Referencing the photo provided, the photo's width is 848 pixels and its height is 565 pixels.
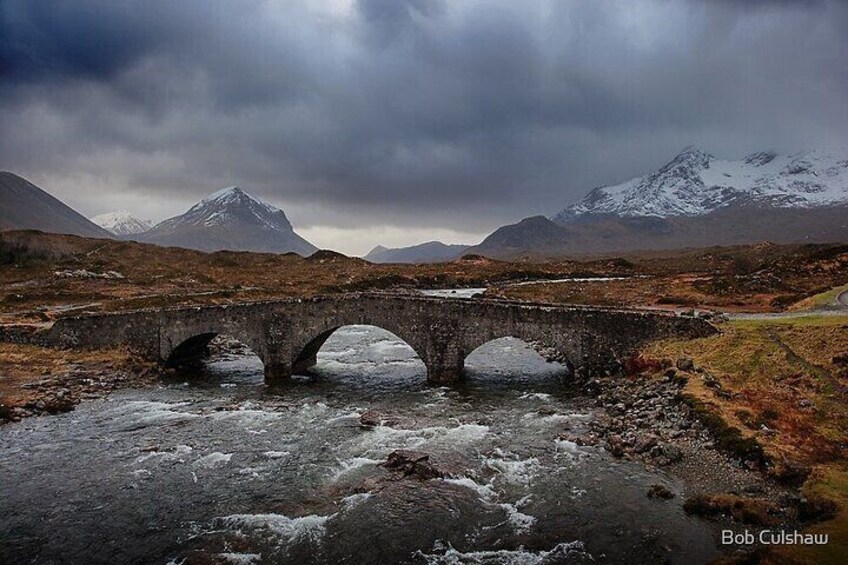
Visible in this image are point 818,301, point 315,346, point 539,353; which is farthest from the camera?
point 539,353

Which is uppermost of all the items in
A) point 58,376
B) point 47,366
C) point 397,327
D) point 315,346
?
point 397,327

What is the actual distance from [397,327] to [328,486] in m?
16.9

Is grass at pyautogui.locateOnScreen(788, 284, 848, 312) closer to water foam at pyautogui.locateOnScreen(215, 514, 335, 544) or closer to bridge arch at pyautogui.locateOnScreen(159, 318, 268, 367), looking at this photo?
water foam at pyautogui.locateOnScreen(215, 514, 335, 544)

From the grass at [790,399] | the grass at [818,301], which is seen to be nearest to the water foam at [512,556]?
the grass at [790,399]

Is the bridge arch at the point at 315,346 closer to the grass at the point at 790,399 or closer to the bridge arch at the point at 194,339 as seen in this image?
the bridge arch at the point at 194,339

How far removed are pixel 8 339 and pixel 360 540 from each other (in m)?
41.5

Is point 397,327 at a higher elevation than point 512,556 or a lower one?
higher

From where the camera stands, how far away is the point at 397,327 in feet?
120

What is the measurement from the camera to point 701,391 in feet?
81.9

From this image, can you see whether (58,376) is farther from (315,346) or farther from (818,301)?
(818,301)

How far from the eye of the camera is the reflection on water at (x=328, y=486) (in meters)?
16.2

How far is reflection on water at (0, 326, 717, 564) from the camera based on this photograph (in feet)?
53.1

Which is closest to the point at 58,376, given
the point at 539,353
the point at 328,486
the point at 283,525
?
the point at 328,486

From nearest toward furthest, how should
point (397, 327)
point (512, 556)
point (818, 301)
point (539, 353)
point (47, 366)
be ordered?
point (512, 556) → point (397, 327) → point (818, 301) → point (47, 366) → point (539, 353)
